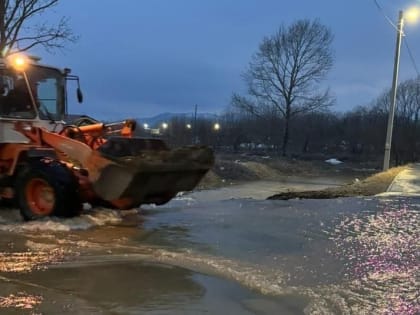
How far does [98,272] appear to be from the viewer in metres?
6.75

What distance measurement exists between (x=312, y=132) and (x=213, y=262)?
3181 inches

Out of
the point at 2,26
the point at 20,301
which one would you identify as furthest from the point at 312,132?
the point at 20,301

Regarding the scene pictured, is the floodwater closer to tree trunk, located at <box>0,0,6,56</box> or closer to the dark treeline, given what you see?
tree trunk, located at <box>0,0,6,56</box>

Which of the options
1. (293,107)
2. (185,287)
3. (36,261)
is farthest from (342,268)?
(293,107)

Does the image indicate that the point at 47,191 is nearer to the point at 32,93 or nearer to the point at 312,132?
the point at 32,93

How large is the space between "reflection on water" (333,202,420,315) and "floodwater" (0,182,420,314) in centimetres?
2

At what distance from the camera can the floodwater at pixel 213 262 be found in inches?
225

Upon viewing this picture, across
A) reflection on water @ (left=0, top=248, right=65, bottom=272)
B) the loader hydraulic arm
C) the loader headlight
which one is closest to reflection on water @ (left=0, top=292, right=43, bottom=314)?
reflection on water @ (left=0, top=248, right=65, bottom=272)

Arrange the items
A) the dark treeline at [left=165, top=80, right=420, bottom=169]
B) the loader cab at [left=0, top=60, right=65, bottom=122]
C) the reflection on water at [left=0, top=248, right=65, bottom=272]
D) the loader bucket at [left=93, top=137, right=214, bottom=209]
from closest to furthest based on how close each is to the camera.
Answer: the reflection on water at [left=0, top=248, right=65, bottom=272], the loader bucket at [left=93, top=137, right=214, bottom=209], the loader cab at [left=0, top=60, right=65, bottom=122], the dark treeline at [left=165, top=80, right=420, bottom=169]

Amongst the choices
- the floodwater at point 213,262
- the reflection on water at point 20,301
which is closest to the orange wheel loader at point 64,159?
the floodwater at point 213,262

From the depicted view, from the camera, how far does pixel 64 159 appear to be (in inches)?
405

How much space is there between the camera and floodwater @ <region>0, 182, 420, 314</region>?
18.7 ft

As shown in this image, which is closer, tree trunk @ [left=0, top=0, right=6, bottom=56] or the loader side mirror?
the loader side mirror

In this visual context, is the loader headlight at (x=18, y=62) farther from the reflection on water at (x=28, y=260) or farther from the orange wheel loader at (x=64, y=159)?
the reflection on water at (x=28, y=260)
